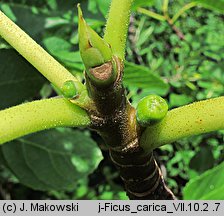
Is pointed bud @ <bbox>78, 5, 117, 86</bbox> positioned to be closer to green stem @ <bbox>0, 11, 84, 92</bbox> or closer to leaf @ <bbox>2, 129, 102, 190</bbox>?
green stem @ <bbox>0, 11, 84, 92</bbox>

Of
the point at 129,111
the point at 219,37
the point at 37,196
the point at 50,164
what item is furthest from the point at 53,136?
the point at 219,37

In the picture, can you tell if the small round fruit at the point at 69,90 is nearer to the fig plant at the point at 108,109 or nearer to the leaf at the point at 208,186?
the fig plant at the point at 108,109

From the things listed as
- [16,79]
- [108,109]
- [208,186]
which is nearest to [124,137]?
[108,109]

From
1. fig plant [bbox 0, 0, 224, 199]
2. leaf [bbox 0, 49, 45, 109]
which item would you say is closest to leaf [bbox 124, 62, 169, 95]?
leaf [bbox 0, 49, 45, 109]

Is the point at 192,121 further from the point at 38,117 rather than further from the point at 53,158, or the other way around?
the point at 53,158

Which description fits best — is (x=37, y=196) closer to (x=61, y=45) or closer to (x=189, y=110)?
(x=61, y=45)

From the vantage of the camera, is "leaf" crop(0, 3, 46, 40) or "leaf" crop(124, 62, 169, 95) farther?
"leaf" crop(0, 3, 46, 40)
